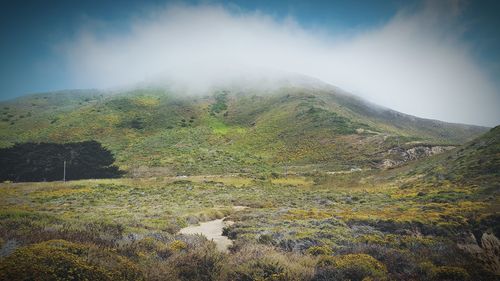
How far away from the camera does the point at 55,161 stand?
7612 cm

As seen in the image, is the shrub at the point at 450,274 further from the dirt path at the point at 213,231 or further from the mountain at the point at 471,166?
the mountain at the point at 471,166

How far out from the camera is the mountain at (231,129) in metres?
77.6

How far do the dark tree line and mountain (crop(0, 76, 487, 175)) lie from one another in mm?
4109

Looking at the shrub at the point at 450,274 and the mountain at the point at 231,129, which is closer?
the shrub at the point at 450,274

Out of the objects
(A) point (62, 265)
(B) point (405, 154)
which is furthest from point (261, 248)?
(B) point (405, 154)

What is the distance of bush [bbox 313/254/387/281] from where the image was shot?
832 cm

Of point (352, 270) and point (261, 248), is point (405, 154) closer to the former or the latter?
point (261, 248)

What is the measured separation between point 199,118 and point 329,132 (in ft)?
171

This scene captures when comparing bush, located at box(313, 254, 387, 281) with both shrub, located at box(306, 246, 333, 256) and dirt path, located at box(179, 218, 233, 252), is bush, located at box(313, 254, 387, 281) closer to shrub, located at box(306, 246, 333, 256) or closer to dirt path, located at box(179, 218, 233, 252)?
shrub, located at box(306, 246, 333, 256)

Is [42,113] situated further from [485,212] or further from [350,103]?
[485,212]

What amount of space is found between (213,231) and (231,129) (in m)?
91.5

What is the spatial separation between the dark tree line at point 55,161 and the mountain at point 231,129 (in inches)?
162

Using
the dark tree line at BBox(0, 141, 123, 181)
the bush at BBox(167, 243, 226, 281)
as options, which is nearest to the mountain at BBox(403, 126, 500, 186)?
the bush at BBox(167, 243, 226, 281)

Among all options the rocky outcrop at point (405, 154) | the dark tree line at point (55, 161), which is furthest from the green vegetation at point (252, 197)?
the dark tree line at point (55, 161)
